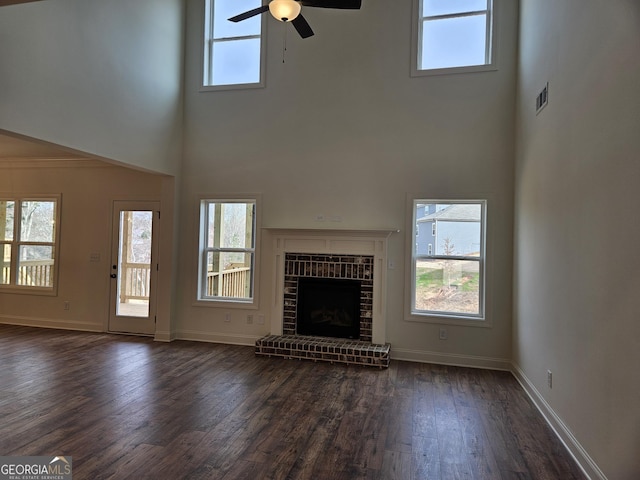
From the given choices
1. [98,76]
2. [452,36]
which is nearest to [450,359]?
[452,36]

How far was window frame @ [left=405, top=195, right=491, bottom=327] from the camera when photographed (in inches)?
193

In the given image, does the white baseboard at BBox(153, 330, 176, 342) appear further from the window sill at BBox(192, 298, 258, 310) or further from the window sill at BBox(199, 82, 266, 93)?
the window sill at BBox(199, 82, 266, 93)

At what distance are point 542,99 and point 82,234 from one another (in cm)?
651

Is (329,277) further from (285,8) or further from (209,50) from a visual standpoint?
(209,50)

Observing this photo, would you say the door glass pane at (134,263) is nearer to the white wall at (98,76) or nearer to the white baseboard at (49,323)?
the white baseboard at (49,323)

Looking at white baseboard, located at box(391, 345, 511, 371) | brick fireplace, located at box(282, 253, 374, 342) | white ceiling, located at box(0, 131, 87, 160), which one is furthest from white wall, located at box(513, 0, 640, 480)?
white ceiling, located at box(0, 131, 87, 160)

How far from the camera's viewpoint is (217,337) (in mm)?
5719

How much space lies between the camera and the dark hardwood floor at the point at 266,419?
2.61 meters

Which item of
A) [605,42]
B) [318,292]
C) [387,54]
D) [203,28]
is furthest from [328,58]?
[605,42]

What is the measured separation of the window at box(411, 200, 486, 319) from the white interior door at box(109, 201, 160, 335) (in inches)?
155

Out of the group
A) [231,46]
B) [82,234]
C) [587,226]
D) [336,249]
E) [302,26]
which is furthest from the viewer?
[82,234]

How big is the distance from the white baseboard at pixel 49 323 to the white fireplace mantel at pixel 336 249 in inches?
118

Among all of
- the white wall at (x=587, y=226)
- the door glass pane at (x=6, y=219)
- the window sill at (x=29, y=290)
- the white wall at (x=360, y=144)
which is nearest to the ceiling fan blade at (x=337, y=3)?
the white wall at (x=587, y=226)

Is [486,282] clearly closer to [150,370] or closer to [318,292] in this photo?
[318,292]
